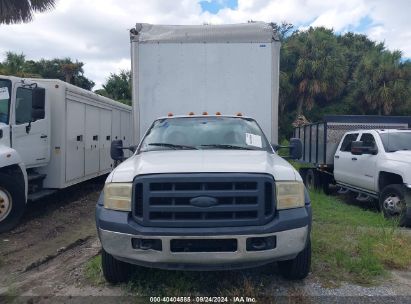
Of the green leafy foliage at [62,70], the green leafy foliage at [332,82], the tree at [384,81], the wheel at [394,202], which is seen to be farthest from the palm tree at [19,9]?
the green leafy foliage at [62,70]

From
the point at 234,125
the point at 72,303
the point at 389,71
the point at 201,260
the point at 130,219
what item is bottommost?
the point at 72,303

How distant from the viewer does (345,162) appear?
33.4ft

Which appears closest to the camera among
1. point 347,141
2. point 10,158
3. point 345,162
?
point 10,158

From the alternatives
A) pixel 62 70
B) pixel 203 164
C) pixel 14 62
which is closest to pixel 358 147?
pixel 203 164

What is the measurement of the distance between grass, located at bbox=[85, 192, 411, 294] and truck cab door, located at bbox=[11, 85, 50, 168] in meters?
3.37

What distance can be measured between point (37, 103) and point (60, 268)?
11.7ft

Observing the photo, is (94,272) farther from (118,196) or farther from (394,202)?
(394,202)

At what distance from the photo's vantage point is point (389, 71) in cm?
2855

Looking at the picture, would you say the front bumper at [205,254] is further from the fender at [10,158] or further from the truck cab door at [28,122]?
the truck cab door at [28,122]

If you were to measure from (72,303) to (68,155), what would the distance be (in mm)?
5414

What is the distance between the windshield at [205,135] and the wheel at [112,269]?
1422 mm

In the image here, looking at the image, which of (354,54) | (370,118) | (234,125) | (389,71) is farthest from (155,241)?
(354,54)

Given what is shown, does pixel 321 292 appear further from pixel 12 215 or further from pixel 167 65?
pixel 12 215

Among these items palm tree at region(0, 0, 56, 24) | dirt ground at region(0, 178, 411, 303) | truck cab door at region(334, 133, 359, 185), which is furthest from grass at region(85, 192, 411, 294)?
palm tree at region(0, 0, 56, 24)
